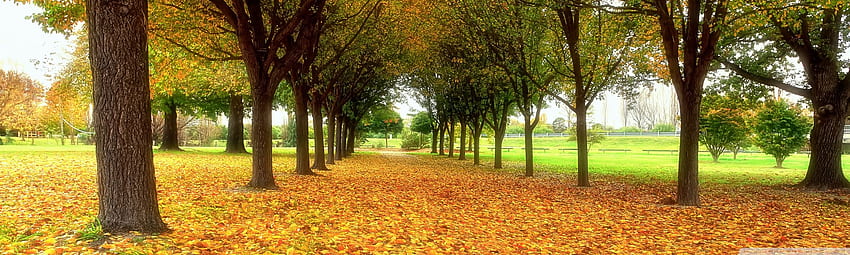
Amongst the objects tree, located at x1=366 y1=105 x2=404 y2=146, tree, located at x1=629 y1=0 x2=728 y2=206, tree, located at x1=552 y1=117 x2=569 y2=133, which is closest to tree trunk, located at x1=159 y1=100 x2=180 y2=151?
tree, located at x1=366 y1=105 x2=404 y2=146

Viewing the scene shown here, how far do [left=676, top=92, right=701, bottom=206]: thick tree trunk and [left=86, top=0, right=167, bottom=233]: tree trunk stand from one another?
9.86 meters

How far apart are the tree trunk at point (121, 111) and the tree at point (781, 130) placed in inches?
1174

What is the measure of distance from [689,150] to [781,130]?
2189 cm

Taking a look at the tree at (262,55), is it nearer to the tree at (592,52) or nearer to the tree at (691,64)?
the tree at (592,52)

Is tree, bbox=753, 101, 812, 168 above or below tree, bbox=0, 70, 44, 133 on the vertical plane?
below

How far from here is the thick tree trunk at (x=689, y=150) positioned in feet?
30.9

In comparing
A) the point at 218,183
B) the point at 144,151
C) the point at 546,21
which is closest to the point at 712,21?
the point at 546,21

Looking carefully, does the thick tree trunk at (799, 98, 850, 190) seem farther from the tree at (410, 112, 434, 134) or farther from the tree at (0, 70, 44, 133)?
the tree at (0, 70, 44, 133)

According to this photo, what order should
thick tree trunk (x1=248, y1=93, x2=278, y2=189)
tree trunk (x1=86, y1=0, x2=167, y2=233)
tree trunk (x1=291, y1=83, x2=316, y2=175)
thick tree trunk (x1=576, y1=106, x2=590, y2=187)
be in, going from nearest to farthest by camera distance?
tree trunk (x1=86, y1=0, x2=167, y2=233) < thick tree trunk (x1=248, y1=93, x2=278, y2=189) < thick tree trunk (x1=576, y1=106, x2=590, y2=187) < tree trunk (x1=291, y1=83, x2=316, y2=175)

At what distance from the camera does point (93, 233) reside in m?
4.87

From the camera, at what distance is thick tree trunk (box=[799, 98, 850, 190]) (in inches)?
507

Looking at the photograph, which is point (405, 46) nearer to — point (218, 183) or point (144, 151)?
point (218, 183)

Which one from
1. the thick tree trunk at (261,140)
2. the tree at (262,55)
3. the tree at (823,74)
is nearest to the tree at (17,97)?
the tree at (262,55)

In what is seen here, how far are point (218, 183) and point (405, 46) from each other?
10403mm
